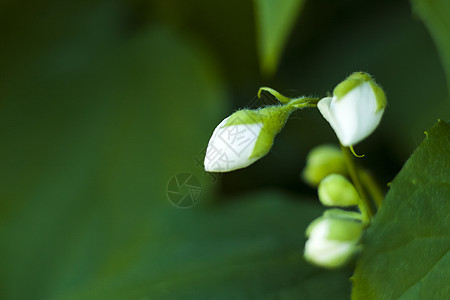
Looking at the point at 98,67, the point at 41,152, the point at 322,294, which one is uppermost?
the point at 98,67

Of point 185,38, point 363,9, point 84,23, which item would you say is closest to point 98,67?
point 84,23

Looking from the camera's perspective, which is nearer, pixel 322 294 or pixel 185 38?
pixel 322 294

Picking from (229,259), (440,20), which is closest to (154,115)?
(229,259)

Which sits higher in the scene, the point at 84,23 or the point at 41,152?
the point at 84,23

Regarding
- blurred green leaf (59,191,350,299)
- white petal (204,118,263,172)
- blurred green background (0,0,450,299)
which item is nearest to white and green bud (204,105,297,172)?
white petal (204,118,263,172)

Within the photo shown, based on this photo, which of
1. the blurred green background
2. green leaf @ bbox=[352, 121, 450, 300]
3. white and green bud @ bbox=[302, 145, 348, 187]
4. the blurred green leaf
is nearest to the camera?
green leaf @ bbox=[352, 121, 450, 300]

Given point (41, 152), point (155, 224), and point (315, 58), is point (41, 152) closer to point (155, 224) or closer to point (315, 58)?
point (155, 224)

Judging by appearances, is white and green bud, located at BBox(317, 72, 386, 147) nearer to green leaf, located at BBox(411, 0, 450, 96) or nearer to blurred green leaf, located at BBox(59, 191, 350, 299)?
green leaf, located at BBox(411, 0, 450, 96)
